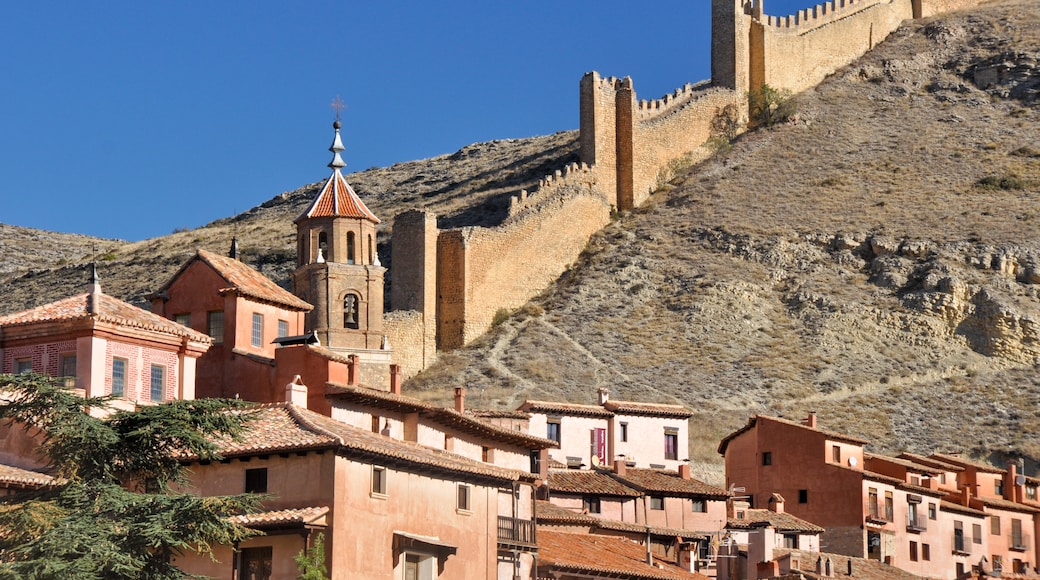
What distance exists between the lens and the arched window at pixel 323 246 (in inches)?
2339

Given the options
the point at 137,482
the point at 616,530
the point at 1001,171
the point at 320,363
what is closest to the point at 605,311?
the point at 1001,171

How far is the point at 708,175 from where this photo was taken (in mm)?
92188

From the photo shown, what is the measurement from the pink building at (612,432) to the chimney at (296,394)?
712 inches

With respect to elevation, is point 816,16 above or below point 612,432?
above

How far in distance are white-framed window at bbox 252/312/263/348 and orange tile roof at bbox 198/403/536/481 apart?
6701 millimetres

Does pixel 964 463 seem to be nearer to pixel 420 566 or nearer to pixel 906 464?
pixel 906 464

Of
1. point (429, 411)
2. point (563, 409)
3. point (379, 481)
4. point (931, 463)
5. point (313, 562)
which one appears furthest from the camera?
point (931, 463)

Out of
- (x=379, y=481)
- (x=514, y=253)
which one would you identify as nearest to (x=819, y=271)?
(x=514, y=253)

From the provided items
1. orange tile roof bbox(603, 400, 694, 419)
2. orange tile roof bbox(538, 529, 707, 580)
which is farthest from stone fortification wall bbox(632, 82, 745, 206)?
orange tile roof bbox(538, 529, 707, 580)

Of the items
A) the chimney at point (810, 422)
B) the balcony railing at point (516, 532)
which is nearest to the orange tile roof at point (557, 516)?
the balcony railing at point (516, 532)

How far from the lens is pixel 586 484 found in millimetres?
48969

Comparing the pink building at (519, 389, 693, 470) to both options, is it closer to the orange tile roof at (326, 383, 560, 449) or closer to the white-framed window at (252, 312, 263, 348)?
the orange tile roof at (326, 383, 560, 449)

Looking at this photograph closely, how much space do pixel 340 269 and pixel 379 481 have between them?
89.7 ft

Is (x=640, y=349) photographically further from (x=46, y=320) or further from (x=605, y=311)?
(x=46, y=320)
